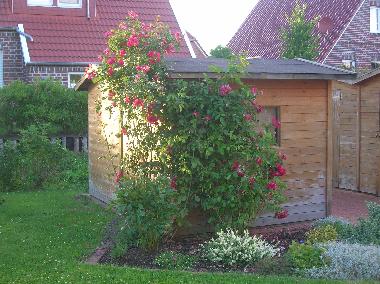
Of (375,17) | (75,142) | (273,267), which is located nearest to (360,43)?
(375,17)

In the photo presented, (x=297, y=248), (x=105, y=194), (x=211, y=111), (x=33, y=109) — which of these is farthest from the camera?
(x=33, y=109)

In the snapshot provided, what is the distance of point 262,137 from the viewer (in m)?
8.52

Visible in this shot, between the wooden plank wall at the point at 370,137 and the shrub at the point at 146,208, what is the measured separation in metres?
6.49

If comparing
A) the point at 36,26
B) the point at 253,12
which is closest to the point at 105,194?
the point at 36,26

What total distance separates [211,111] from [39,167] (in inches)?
275

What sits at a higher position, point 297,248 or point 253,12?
point 253,12

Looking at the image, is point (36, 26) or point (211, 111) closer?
point (211, 111)

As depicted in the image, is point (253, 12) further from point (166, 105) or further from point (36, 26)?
point (166, 105)

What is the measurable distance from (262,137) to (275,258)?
1.79 meters

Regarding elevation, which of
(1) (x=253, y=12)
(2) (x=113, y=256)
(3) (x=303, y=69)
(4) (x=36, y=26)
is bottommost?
(2) (x=113, y=256)

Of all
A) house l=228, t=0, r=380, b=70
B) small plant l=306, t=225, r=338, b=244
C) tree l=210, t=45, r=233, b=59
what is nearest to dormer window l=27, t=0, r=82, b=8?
tree l=210, t=45, r=233, b=59

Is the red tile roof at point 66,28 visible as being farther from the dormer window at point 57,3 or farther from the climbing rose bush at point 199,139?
the climbing rose bush at point 199,139

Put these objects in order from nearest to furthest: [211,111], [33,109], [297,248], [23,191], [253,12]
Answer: [297,248] → [211,111] → [23,191] → [33,109] → [253,12]

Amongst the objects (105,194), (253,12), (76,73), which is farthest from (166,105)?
(253,12)
